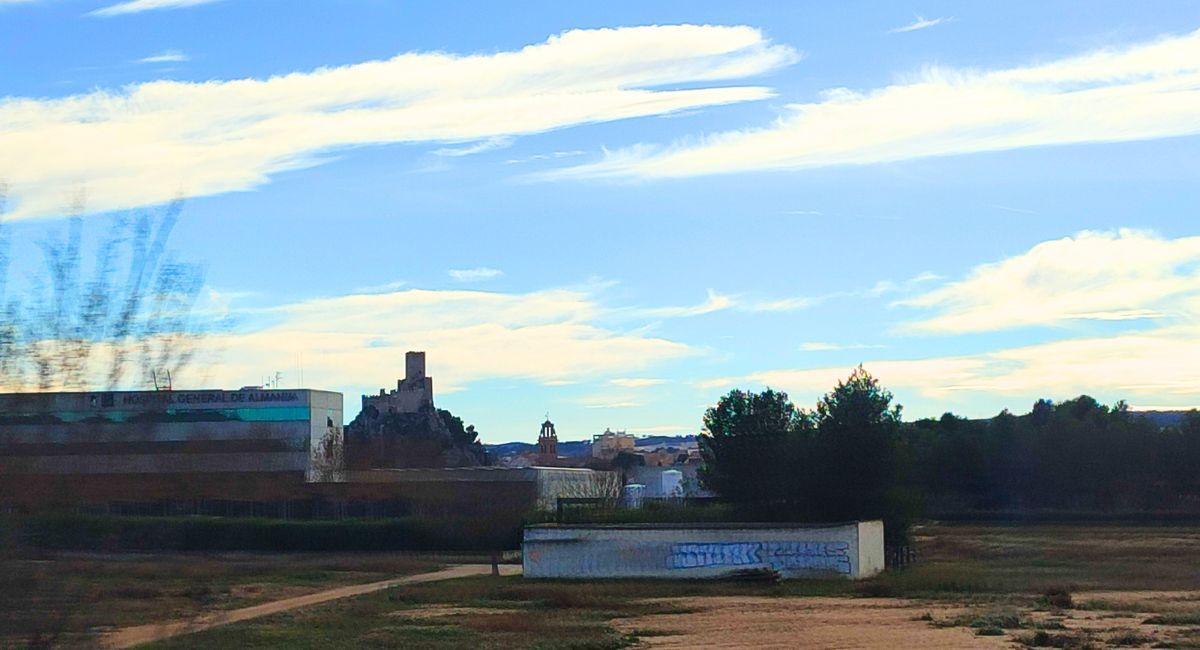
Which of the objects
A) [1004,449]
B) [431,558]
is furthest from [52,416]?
[1004,449]

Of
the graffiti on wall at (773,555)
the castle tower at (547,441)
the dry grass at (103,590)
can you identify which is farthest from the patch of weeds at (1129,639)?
the castle tower at (547,441)

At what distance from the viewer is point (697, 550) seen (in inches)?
1927

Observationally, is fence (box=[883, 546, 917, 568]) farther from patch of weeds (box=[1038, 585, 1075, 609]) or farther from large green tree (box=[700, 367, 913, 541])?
patch of weeds (box=[1038, 585, 1075, 609])

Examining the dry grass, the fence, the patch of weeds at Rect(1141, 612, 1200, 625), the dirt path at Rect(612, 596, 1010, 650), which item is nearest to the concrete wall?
the fence

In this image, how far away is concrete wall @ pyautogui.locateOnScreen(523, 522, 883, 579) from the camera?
48094 millimetres

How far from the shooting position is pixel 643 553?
49.6 metres

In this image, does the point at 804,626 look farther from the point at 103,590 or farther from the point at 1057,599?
the point at 103,590

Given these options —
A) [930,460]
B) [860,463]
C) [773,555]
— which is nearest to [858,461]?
[860,463]

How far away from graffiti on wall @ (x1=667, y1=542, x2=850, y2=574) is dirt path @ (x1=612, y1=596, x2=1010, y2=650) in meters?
6.38

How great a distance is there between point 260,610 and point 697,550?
55.2 feet

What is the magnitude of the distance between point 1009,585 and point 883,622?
1267 centimetres

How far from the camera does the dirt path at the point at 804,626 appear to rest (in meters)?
29.1

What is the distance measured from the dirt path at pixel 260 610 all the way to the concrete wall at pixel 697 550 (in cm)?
519

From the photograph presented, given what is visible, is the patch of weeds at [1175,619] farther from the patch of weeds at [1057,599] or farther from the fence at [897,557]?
the fence at [897,557]
